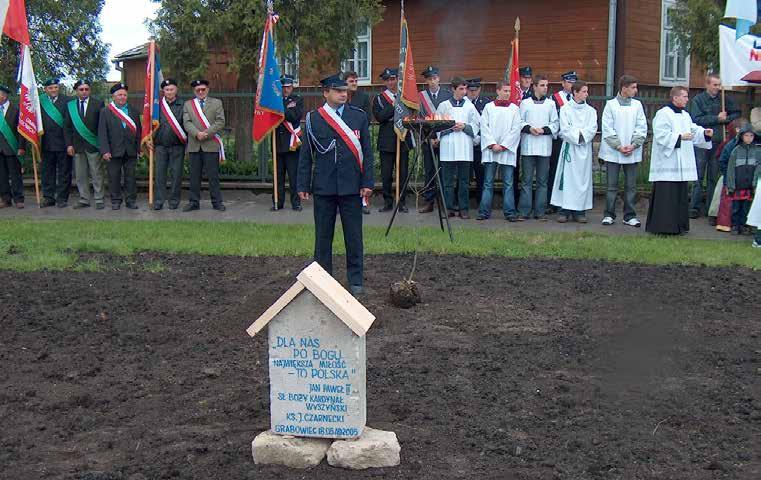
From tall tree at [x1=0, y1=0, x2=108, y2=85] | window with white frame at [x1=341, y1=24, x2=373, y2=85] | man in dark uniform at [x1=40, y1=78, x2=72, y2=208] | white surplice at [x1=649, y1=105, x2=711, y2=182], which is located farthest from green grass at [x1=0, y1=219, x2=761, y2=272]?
window with white frame at [x1=341, y1=24, x2=373, y2=85]

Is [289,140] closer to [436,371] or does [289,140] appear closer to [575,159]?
[575,159]

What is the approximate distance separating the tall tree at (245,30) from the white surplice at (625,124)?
544 centimetres

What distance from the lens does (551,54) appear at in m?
22.3

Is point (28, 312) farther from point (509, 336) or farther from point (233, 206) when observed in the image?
point (233, 206)

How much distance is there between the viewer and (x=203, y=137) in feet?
51.6

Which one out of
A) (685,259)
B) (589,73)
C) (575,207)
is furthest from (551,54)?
(685,259)

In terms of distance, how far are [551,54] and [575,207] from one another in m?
8.49

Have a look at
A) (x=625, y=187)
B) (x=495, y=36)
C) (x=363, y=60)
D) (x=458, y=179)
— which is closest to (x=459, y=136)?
(x=458, y=179)

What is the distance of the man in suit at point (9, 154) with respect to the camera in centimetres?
1659

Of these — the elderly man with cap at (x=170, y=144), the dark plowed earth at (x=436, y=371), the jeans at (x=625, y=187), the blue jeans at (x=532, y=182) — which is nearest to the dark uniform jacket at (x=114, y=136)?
the elderly man with cap at (x=170, y=144)

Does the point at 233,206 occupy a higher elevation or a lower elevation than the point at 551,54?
lower

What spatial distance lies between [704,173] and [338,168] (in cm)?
813

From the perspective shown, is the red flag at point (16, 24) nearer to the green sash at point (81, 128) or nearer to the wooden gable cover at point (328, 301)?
the green sash at point (81, 128)

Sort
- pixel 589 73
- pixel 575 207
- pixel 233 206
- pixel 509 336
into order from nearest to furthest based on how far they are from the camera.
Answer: pixel 509 336, pixel 575 207, pixel 233 206, pixel 589 73
